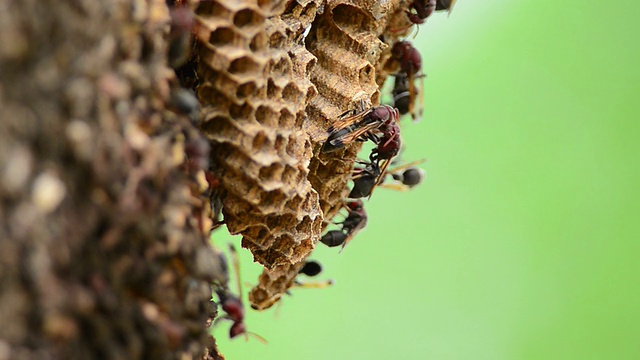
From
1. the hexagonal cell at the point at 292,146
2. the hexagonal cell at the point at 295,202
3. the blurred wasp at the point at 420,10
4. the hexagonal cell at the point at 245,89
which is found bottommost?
the hexagonal cell at the point at 295,202

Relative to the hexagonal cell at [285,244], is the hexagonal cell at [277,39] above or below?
above

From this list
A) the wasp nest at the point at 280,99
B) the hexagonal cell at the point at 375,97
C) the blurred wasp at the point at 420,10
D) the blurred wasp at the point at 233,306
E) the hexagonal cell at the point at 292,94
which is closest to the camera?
the wasp nest at the point at 280,99

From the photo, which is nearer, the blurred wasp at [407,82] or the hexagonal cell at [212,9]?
the hexagonal cell at [212,9]

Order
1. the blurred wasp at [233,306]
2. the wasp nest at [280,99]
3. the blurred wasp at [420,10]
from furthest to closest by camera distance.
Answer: the blurred wasp at [420,10] → the blurred wasp at [233,306] → the wasp nest at [280,99]

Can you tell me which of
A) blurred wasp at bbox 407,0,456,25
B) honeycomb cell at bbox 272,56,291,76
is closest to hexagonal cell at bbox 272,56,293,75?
honeycomb cell at bbox 272,56,291,76

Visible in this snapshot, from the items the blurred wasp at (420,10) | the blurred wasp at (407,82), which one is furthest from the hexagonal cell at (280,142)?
the blurred wasp at (407,82)

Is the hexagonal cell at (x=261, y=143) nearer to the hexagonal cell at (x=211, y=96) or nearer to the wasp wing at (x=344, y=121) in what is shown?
the hexagonal cell at (x=211, y=96)

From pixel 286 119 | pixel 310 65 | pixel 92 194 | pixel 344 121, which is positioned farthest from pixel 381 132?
pixel 92 194

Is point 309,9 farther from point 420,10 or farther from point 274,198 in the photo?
point 420,10
